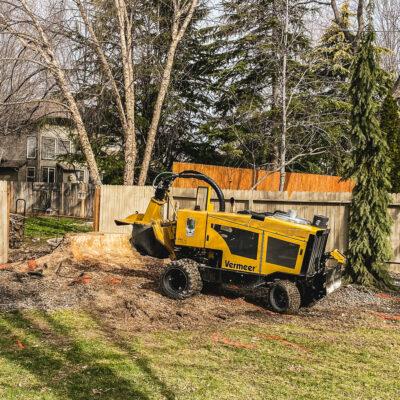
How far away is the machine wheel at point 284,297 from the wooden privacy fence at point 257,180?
11.2m

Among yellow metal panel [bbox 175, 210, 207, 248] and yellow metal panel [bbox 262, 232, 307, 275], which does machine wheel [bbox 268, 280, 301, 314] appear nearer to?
yellow metal panel [bbox 262, 232, 307, 275]

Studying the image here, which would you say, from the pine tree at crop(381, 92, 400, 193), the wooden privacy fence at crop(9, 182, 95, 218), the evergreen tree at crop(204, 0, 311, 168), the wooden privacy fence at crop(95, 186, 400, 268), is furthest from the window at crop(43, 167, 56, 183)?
the pine tree at crop(381, 92, 400, 193)

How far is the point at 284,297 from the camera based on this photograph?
29.3 ft

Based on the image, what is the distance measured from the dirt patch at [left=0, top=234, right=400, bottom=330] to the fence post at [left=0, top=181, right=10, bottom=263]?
0.78 m

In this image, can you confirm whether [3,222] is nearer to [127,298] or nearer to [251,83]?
[127,298]

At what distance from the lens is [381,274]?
1136cm

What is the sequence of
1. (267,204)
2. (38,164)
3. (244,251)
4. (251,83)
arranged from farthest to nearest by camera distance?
(38,164) < (251,83) < (267,204) < (244,251)

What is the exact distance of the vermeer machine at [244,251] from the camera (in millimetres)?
8812

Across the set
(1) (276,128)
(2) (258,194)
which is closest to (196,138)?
(1) (276,128)

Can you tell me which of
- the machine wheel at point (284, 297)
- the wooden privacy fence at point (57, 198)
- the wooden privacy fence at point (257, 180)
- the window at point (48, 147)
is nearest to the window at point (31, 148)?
the window at point (48, 147)

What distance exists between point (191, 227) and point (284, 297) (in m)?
1.93

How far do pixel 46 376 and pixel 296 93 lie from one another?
57.0 feet

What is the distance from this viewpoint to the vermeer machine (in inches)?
347

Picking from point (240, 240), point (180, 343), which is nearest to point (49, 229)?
point (240, 240)
